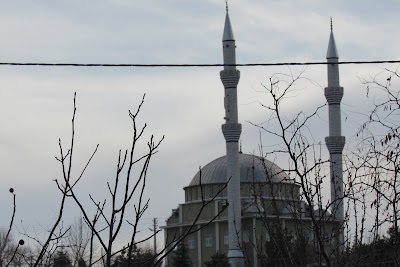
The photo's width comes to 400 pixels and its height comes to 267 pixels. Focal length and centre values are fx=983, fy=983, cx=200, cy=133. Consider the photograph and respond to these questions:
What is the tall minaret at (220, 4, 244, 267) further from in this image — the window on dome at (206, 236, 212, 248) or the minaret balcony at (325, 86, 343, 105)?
the window on dome at (206, 236, 212, 248)

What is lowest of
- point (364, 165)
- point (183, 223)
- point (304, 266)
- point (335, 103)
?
point (304, 266)

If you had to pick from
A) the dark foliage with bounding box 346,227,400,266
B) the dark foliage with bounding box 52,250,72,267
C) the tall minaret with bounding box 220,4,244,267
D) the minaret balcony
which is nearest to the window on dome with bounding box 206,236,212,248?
the tall minaret with bounding box 220,4,244,267

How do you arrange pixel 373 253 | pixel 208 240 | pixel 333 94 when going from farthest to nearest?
1. pixel 208 240
2. pixel 333 94
3. pixel 373 253

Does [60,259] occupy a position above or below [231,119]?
below

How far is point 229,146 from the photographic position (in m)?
61.2

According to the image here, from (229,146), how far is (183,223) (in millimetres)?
12578

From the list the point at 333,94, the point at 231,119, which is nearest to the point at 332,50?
the point at 333,94

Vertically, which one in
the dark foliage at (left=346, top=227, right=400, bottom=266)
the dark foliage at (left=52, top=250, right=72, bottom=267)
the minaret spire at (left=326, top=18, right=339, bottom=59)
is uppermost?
the minaret spire at (left=326, top=18, right=339, bottom=59)

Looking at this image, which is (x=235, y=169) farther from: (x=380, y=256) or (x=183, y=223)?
(x=380, y=256)

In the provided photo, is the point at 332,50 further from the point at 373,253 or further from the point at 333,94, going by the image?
the point at 373,253

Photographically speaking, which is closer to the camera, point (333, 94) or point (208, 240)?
point (333, 94)

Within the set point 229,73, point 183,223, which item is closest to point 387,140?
point 229,73

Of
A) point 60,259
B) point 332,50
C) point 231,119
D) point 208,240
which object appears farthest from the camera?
point 208,240

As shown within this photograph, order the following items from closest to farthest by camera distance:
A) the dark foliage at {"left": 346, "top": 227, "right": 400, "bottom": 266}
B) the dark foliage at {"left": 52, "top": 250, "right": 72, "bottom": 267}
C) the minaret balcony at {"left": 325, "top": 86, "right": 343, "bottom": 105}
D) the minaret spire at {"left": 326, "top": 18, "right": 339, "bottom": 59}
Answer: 1. the dark foliage at {"left": 346, "top": 227, "right": 400, "bottom": 266}
2. the dark foliage at {"left": 52, "top": 250, "right": 72, "bottom": 267}
3. the minaret balcony at {"left": 325, "top": 86, "right": 343, "bottom": 105}
4. the minaret spire at {"left": 326, "top": 18, "right": 339, "bottom": 59}
